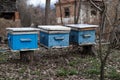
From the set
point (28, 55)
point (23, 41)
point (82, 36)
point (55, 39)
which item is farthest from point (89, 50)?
point (23, 41)

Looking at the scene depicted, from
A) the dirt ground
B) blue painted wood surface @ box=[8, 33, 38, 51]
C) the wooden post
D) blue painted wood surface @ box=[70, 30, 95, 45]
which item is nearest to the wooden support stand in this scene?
the dirt ground

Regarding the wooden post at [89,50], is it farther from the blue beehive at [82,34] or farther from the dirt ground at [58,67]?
the blue beehive at [82,34]

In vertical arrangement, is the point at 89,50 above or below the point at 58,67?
above

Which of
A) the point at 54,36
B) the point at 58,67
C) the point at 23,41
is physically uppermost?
the point at 54,36

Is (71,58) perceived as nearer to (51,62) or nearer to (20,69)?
(51,62)

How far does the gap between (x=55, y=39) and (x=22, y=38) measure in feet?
3.51

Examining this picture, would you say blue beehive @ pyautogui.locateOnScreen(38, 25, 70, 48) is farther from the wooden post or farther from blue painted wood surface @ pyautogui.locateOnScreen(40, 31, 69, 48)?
the wooden post

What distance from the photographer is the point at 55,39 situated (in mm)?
8289

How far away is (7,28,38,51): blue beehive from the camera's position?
7676 millimetres

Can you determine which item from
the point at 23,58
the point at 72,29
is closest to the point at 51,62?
the point at 23,58

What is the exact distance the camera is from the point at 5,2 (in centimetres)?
2748

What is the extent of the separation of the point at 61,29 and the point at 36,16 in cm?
2750

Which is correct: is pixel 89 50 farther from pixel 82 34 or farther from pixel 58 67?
pixel 58 67

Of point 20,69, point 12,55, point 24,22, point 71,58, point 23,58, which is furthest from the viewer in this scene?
point 24,22
